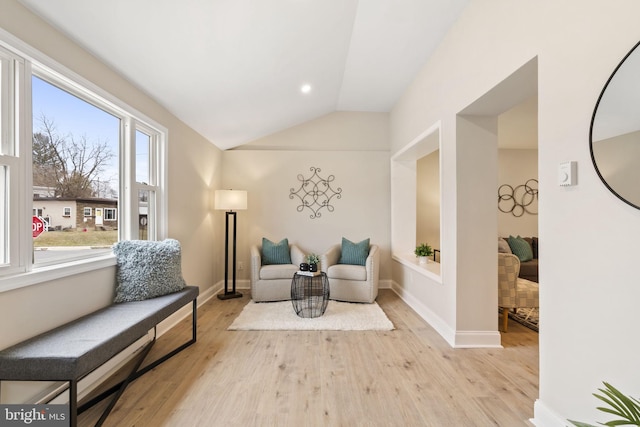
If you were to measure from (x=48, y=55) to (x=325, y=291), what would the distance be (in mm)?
3054

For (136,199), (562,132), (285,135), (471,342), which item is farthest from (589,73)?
(285,135)

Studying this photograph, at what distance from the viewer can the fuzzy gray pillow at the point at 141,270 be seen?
88.9 inches

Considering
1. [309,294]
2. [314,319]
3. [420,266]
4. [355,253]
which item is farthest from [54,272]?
[420,266]

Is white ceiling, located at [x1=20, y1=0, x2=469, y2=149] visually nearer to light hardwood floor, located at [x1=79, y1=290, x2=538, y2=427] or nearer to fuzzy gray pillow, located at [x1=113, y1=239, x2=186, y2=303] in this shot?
fuzzy gray pillow, located at [x1=113, y1=239, x2=186, y2=303]

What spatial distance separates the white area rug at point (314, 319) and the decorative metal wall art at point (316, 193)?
162cm

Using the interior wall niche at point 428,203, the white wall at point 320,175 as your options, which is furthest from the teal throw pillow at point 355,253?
the interior wall niche at point 428,203

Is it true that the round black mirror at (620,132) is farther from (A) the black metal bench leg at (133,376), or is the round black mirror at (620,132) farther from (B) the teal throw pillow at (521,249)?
(B) the teal throw pillow at (521,249)

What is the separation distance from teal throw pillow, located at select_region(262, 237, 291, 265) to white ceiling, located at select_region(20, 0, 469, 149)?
67.4 inches

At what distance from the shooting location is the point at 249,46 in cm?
240

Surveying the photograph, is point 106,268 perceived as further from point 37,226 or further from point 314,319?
point 314,319

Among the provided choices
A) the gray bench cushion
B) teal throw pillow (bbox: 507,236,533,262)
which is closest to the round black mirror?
the gray bench cushion

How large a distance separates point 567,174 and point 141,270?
285 centimetres

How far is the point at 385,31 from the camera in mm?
2707

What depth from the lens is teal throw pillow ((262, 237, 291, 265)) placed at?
4156 millimetres
